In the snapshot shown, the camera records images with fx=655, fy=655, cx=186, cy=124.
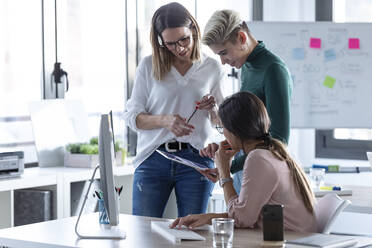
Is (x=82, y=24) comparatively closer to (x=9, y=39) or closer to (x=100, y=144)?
(x=9, y=39)

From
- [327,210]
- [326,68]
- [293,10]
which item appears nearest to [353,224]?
[326,68]

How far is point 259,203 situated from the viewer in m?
2.20

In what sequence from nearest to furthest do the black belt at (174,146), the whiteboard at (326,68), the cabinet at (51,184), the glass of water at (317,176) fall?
the black belt at (174,146) → the glass of water at (317,176) → the cabinet at (51,184) → the whiteboard at (326,68)

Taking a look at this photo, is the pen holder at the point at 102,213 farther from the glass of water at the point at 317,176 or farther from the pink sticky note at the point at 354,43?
the pink sticky note at the point at 354,43

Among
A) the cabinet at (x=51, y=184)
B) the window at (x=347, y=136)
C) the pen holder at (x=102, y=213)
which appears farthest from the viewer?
the window at (x=347, y=136)

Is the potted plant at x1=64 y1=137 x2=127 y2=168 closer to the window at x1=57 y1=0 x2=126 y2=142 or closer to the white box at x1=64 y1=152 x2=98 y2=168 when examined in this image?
the white box at x1=64 y1=152 x2=98 y2=168

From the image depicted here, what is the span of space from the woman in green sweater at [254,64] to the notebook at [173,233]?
435 mm

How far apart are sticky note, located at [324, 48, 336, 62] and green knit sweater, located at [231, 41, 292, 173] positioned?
244cm

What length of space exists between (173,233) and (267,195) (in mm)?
340

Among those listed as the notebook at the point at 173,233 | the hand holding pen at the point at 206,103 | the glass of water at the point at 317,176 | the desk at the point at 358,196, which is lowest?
the desk at the point at 358,196

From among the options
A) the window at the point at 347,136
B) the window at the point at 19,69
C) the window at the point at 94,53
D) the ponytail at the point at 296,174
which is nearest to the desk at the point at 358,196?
the ponytail at the point at 296,174

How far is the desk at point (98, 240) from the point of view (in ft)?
6.80

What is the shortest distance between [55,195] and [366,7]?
9.99 ft

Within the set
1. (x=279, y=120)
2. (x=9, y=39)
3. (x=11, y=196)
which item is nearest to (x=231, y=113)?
(x=279, y=120)
